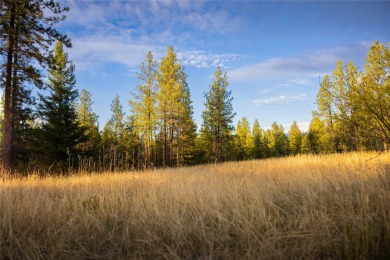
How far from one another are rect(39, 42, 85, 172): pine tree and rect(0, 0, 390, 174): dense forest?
0.07 metres

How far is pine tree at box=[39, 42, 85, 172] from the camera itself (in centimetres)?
1628

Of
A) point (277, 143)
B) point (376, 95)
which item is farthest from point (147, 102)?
point (277, 143)

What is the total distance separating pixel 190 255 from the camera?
75.9 inches

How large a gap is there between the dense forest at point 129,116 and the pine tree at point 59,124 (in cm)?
7

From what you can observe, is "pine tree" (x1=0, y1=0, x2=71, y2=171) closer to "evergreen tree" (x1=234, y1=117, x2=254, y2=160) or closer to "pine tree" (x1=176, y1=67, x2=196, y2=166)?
"pine tree" (x1=176, y1=67, x2=196, y2=166)

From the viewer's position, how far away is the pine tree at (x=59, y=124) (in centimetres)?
1628

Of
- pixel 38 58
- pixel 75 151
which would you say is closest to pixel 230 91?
pixel 75 151

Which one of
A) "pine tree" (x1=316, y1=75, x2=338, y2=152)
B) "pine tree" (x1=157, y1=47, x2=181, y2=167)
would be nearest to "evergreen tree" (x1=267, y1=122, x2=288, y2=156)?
"pine tree" (x1=316, y1=75, x2=338, y2=152)

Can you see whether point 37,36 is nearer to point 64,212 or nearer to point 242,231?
point 64,212

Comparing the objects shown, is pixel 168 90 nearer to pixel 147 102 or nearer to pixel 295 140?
pixel 147 102

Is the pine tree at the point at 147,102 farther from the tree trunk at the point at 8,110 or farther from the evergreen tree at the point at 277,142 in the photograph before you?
the evergreen tree at the point at 277,142

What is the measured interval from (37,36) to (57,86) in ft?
27.7

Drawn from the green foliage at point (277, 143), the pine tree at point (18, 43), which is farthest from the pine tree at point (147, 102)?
the green foliage at point (277, 143)

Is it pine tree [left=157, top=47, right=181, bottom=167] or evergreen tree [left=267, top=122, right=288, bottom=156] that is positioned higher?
pine tree [left=157, top=47, right=181, bottom=167]
